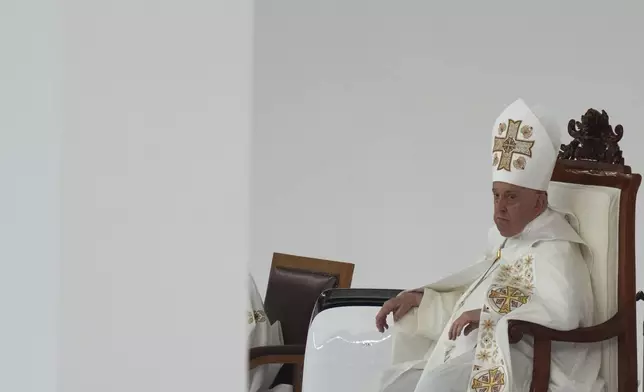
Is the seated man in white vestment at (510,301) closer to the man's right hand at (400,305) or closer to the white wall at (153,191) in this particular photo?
the man's right hand at (400,305)

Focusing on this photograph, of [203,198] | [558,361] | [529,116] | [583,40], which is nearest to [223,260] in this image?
[203,198]

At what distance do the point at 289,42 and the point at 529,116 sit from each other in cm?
254

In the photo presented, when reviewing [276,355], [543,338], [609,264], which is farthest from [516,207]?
[276,355]

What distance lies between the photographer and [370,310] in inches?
90.7

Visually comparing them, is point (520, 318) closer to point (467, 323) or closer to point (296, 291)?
point (467, 323)

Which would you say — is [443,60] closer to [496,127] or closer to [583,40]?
[583,40]

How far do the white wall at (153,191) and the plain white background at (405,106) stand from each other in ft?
12.0

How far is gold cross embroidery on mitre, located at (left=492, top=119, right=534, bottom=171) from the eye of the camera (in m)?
1.98

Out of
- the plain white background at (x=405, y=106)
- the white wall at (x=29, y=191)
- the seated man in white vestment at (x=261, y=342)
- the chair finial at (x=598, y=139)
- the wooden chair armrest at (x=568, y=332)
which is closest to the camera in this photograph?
the white wall at (x=29, y=191)

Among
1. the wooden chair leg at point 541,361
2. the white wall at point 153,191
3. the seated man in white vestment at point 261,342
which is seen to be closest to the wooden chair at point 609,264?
the wooden chair leg at point 541,361

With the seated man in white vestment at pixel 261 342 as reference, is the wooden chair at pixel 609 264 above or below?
above

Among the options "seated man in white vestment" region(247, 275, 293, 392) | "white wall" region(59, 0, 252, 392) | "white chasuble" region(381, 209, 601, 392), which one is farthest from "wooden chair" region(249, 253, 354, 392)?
"white wall" region(59, 0, 252, 392)

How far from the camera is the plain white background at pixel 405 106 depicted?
3.88 metres

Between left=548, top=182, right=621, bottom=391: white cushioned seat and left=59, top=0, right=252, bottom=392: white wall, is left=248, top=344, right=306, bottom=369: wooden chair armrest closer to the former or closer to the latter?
left=548, top=182, right=621, bottom=391: white cushioned seat
